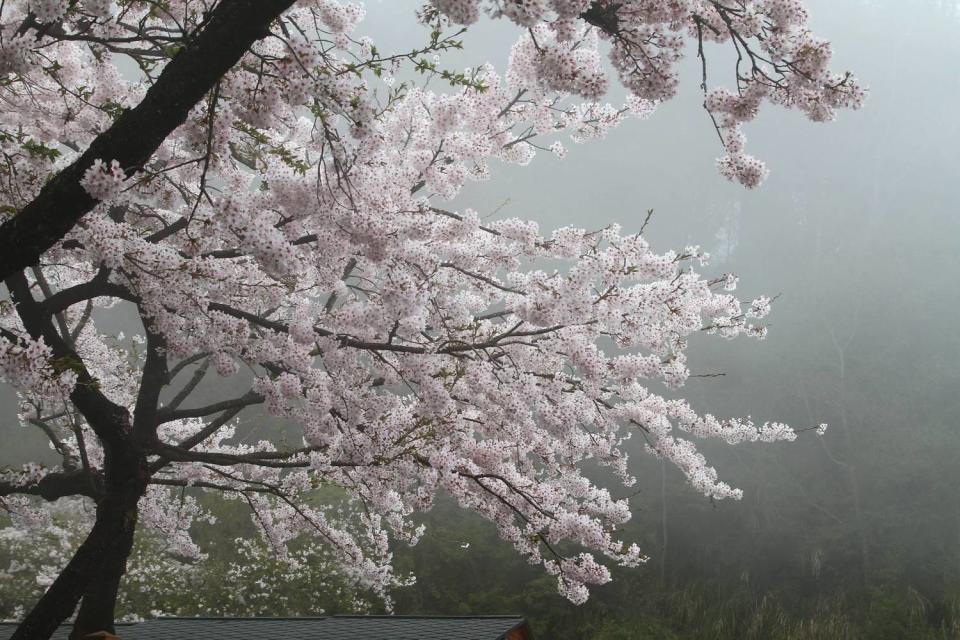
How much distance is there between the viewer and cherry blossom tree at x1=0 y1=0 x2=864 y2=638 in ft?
10.4

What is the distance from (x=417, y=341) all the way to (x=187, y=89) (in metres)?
2.39

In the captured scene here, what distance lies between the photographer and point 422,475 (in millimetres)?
5160

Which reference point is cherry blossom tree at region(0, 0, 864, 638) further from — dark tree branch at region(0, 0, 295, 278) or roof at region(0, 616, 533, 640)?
roof at region(0, 616, 533, 640)

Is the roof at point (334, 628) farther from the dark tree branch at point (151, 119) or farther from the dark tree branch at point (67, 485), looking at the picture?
the dark tree branch at point (151, 119)

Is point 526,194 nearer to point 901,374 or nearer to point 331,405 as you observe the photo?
point 901,374

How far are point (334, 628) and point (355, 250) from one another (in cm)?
343

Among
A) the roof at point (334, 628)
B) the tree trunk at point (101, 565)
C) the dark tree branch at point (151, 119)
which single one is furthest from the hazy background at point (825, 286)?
the dark tree branch at point (151, 119)

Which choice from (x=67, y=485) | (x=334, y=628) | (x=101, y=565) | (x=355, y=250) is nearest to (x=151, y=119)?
(x=355, y=250)

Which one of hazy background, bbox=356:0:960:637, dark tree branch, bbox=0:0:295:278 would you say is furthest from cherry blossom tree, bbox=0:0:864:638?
hazy background, bbox=356:0:960:637

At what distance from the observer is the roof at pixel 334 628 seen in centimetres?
579

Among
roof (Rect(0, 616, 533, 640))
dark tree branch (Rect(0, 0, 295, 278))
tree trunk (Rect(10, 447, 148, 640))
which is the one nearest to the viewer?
dark tree branch (Rect(0, 0, 295, 278))

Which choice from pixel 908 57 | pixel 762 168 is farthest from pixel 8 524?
pixel 908 57

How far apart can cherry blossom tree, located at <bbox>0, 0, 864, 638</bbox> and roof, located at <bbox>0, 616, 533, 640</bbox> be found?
24.7 inches

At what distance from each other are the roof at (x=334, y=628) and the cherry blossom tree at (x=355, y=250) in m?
0.63
